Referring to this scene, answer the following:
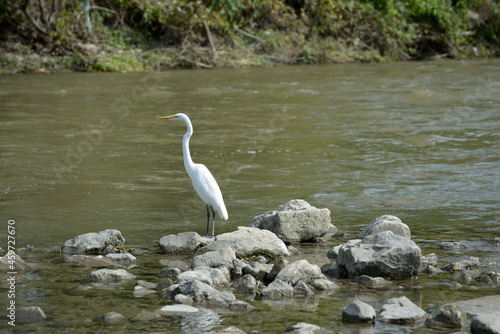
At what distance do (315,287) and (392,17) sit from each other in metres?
23.0

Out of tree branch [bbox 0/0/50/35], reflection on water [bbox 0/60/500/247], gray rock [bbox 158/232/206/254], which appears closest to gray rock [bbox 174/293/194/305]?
gray rock [bbox 158/232/206/254]

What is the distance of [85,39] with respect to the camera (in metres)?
22.2

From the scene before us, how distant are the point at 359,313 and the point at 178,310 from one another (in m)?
1.19

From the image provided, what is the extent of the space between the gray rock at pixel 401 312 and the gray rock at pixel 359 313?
0.33 ft

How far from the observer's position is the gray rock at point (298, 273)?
16.6 ft

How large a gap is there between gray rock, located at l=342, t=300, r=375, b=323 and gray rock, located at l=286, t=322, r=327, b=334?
25 cm

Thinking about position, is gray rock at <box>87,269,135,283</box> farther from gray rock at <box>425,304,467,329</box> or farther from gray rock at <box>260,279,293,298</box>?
gray rock at <box>425,304,467,329</box>

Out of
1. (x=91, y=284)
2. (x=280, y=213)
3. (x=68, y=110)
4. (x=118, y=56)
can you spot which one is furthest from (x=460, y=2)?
(x=91, y=284)

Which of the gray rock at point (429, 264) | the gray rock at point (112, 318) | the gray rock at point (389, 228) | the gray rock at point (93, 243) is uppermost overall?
the gray rock at point (389, 228)

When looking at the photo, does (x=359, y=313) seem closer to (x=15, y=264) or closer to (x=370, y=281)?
(x=370, y=281)

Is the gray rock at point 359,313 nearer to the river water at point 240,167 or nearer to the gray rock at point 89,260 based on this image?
the river water at point 240,167

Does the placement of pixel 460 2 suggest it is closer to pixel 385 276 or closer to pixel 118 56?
pixel 118 56

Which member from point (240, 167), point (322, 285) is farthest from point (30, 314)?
point (240, 167)

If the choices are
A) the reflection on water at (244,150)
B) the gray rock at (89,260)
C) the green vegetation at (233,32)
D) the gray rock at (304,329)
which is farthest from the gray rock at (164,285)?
the green vegetation at (233,32)
